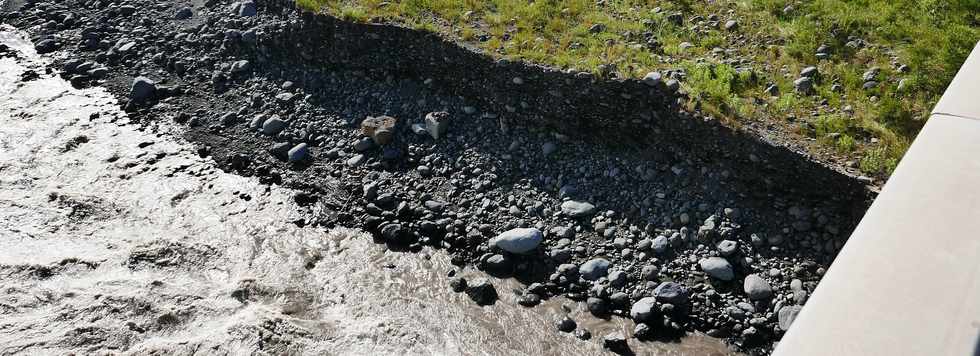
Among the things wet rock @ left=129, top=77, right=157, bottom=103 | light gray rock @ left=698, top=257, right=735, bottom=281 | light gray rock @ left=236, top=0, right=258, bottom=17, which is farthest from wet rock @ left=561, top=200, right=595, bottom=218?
wet rock @ left=129, top=77, right=157, bottom=103

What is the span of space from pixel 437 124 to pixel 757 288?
4719 mm

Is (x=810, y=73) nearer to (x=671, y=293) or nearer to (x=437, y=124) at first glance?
(x=671, y=293)

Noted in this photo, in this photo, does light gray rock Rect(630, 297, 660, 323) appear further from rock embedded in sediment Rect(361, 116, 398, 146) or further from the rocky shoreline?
rock embedded in sediment Rect(361, 116, 398, 146)

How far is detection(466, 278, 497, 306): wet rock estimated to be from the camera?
7.65 metres

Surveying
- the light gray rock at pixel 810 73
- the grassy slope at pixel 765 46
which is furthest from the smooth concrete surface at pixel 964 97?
→ the light gray rock at pixel 810 73

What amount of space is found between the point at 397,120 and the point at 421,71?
900mm

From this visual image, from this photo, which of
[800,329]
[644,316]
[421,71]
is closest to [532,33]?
[421,71]

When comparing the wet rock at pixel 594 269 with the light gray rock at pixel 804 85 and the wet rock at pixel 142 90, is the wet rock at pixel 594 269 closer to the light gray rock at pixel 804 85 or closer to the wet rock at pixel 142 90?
the light gray rock at pixel 804 85

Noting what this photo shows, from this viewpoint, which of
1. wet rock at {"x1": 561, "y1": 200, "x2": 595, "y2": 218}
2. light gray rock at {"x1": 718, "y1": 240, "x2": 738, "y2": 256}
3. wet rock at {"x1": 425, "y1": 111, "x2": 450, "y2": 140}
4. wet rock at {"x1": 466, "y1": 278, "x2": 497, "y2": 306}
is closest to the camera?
light gray rock at {"x1": 718, "y1": 240, "x2": 738, "y2": 256}

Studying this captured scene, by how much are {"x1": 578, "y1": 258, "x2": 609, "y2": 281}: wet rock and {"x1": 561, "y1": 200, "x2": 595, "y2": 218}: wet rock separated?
2.45 ft

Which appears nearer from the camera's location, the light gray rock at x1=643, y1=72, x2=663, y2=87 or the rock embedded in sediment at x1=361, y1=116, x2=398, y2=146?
the light gray rock at x1=643, y1=72, x2=663, y2=87

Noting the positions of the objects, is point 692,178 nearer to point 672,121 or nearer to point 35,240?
point 672,121

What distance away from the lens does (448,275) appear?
807cm

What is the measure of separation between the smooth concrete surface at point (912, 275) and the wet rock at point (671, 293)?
115 inches
